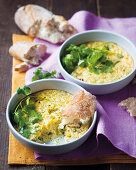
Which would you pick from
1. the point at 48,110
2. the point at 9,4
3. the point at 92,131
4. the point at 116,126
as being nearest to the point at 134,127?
the point at 116,126

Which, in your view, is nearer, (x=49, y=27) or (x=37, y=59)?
(x=37, y=59)

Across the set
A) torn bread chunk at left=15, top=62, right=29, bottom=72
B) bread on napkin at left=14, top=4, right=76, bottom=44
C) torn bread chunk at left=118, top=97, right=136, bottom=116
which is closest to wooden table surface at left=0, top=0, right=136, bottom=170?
torn bread chunk at left=15, top=62, right=29, bottom=72

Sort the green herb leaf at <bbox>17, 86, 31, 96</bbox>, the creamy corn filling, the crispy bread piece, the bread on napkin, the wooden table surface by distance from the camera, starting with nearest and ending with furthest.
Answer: the crispy bread piece < the green herb leaf at <bbox>17, 86, 31, 96</bbox> < the creamy corn filling < the wooden table surface < the bread on napkin

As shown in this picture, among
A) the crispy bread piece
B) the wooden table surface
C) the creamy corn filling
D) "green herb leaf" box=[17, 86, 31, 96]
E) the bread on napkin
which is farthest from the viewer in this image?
the bread on napkin

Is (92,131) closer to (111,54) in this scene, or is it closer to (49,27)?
(111,54)

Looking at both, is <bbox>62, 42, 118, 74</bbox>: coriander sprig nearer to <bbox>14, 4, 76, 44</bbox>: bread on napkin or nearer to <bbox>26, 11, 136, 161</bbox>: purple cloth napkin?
<bbox>26, 11, 136, 161</bbox>: purple cloth napkin
